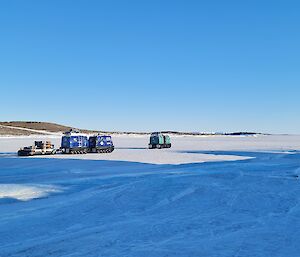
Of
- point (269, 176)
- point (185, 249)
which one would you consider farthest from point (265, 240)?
point (269, 176)

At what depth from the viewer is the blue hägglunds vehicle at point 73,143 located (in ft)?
104

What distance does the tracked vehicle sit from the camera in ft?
94.8

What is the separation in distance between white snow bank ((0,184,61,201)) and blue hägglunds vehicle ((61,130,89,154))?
59.6 ft

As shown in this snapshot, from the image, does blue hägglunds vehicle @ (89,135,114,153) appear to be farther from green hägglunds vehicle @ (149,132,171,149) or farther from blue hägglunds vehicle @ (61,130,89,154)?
green hägglunds vehicle @ (149,132,171,149)

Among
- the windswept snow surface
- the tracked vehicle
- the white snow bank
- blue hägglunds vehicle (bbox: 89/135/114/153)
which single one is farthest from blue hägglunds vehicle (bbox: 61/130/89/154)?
the white snow bank

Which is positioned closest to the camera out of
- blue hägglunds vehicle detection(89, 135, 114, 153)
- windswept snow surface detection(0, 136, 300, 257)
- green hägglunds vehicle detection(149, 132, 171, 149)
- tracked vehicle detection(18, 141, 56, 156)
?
windswept snow surface detection(0, 136, 300, 257)

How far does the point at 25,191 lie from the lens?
1215 cm

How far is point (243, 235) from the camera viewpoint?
22.6 ft

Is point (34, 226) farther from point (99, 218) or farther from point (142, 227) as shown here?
point (142, 227)

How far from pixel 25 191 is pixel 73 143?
786 inches

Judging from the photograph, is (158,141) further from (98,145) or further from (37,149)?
(37,149)

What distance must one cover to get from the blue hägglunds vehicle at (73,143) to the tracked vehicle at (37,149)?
1015 mm

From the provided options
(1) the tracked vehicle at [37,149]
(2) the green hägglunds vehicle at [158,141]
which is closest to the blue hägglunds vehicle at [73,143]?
(1) the tracked vehicle at [37,149]

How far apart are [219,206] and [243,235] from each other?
261cm
